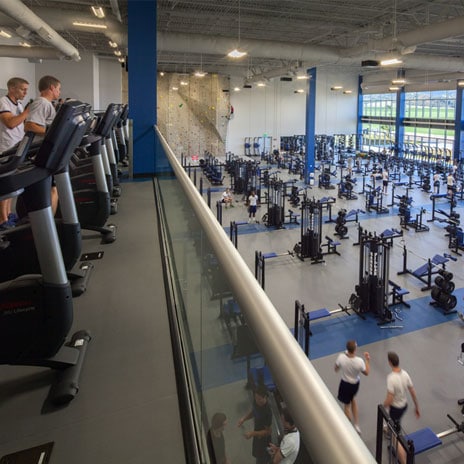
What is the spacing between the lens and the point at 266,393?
850mm

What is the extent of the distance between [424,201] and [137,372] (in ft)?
59.2

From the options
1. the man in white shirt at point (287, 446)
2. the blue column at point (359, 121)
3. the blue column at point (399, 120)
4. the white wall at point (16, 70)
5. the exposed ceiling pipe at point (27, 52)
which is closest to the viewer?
the man in white shirt at point (287, 446)

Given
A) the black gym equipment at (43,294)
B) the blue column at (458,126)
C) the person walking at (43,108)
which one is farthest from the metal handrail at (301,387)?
the blue column at (458,126)

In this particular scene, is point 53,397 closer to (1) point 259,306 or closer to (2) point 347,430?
(1) point 259,306

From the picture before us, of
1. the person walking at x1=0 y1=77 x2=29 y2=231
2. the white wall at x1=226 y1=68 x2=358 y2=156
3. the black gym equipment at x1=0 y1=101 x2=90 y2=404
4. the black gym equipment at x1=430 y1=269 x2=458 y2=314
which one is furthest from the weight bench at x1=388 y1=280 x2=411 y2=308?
the white wall at x1=226 y1=68 x2=358 y2=156

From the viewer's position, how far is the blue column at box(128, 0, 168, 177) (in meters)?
6.86

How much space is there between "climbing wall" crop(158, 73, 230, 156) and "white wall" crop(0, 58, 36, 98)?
1174cm

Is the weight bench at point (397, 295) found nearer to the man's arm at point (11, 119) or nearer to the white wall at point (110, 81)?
the man's arm at point (11, 119)

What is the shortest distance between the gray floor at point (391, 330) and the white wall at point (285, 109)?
1633cm

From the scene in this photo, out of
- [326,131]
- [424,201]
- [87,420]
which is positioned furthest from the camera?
[326,131]

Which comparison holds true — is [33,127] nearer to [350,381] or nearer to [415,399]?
[350,381]

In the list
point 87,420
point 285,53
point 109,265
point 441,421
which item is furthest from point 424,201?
point 87,420

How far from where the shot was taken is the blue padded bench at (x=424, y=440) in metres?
4.41

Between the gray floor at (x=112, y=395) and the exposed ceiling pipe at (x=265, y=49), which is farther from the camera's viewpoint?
the exposed ceiling pipe at (x=265, y=49)
